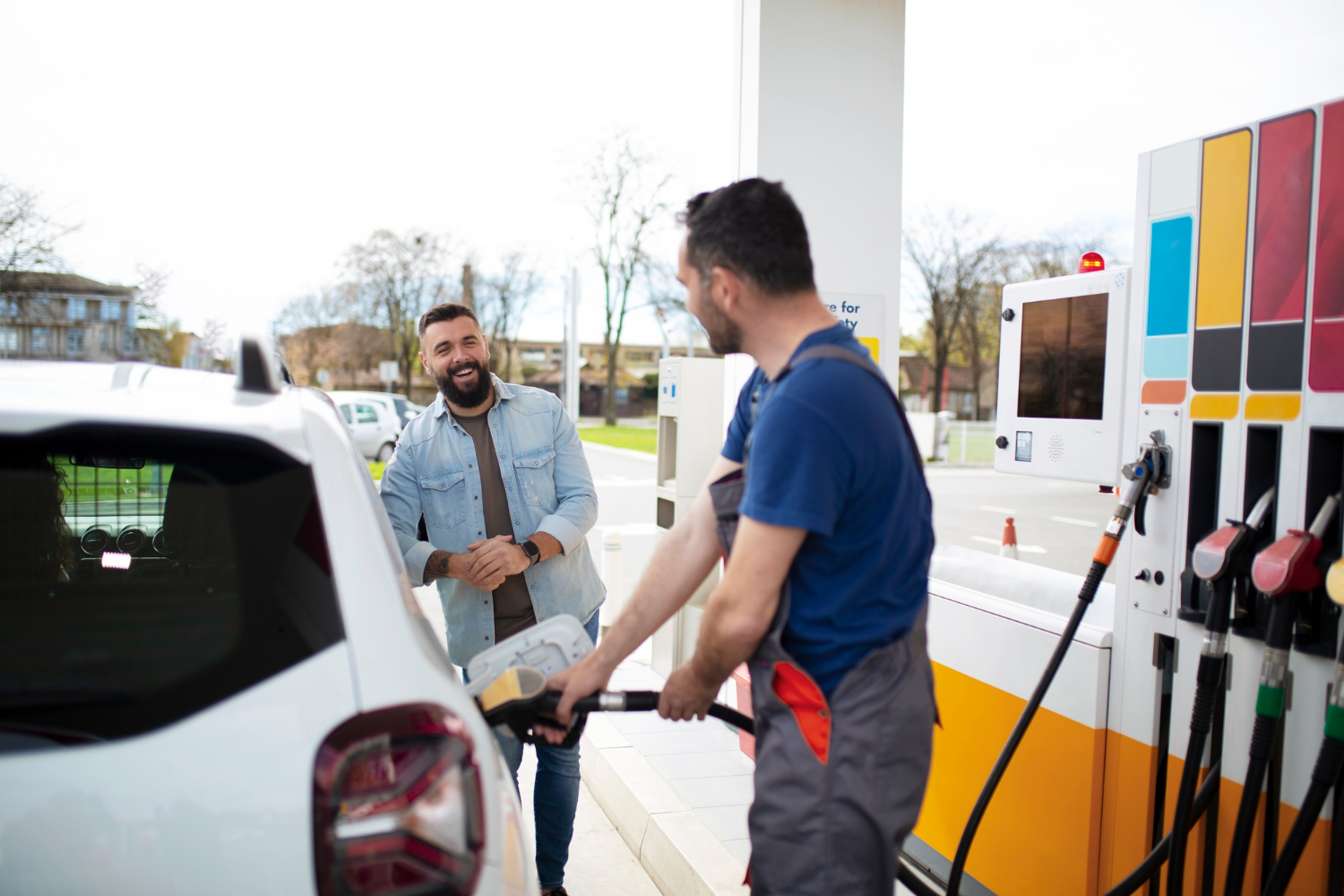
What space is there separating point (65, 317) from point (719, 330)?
16.2 m

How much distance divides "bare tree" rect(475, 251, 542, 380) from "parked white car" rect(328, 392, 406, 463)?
1728 cm

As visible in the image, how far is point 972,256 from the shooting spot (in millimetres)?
30188

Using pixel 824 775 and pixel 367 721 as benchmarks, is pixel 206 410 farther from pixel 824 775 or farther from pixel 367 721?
pixel 824 775

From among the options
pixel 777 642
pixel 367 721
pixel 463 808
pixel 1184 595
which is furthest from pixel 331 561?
pixel 1184 595

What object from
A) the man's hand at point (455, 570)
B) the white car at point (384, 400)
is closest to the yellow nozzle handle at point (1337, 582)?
the man's hand at point (455, 570)

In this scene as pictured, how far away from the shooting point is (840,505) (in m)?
1.59

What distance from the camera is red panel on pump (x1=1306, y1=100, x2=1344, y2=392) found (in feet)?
6.73

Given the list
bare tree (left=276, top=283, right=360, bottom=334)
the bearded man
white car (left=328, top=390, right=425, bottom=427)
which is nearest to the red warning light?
the bearded man

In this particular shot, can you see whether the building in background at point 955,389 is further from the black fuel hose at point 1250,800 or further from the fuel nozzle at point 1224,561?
the black fuel hose at point 1250,800

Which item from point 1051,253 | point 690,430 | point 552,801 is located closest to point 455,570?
point 552,801

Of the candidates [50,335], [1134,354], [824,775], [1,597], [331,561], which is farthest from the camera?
[50,335]

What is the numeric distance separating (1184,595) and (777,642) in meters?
1.35

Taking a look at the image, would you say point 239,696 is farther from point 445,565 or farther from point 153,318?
point 153,318

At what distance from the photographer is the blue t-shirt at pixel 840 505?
61.6 inches
